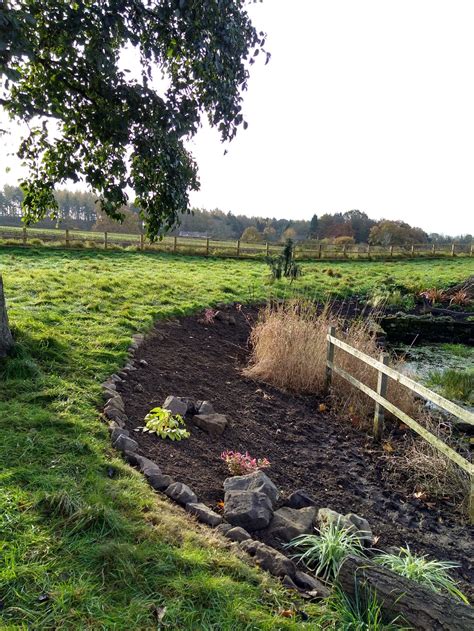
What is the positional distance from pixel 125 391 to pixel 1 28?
3.48 meters

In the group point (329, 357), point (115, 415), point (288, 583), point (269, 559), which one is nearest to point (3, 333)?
point (115, 415)

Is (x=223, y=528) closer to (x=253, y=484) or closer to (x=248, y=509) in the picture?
(x=248, y=509)

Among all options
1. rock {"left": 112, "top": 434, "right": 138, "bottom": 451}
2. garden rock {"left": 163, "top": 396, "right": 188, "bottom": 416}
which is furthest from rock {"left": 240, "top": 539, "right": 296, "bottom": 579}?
garden rock {"left": 163, "top": 396, "right": 188, "bottom": 416}

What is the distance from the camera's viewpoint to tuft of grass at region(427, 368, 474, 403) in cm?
742

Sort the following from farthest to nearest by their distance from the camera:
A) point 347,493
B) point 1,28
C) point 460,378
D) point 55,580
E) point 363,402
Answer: point 460,378, point 363,402, point 347,493, point 1,28, point 55,580

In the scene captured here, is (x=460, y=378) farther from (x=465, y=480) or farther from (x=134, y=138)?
(x=134, y=138)

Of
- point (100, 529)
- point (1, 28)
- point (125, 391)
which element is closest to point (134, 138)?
point (1, 28)

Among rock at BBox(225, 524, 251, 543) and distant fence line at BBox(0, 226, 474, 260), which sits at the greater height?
distant fence line at BBox(0, 226, 474, 260)

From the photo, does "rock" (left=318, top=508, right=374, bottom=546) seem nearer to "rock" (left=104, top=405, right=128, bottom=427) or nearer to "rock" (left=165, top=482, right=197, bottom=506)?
"rock" (left=165, top=482, right=197, bottom=506)

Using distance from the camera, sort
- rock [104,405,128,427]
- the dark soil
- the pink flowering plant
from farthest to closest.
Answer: rock [104,405,128,427]
the pink flowering plant
the dark soil

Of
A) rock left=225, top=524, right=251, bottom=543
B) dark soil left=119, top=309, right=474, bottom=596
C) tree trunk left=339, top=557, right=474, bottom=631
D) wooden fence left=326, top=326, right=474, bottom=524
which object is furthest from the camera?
wooden fence left=326, top=326, right=474, bottom=524

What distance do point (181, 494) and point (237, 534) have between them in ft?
1.76

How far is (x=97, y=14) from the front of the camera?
365cm

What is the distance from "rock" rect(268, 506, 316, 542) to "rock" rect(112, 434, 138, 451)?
1.30m
